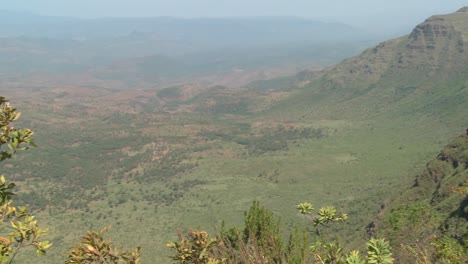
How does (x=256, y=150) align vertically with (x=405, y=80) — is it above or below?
below

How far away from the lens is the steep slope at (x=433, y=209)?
34281mm

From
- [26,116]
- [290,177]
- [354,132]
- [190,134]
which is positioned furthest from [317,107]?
[26,116]

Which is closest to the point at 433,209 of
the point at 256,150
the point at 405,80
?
the point at 256,150

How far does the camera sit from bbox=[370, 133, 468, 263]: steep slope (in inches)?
1350

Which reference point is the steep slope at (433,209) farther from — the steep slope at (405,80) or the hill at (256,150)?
the steep slope at (405,80)

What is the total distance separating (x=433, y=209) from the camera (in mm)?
40281

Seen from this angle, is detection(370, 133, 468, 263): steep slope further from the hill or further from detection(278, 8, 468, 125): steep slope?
detection(278, 8, 468, 125): steep slope

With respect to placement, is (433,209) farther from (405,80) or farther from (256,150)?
(405,80)

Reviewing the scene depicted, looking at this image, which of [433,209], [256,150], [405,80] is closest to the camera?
[433,209]

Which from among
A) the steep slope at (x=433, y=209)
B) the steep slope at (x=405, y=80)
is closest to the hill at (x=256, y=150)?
the steep slope at (x=405, y=80)

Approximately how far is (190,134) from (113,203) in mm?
42140

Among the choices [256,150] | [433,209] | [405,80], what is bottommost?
[256,150]

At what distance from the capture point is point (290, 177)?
89.1m

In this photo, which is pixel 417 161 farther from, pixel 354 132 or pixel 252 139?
pixel 252 139
